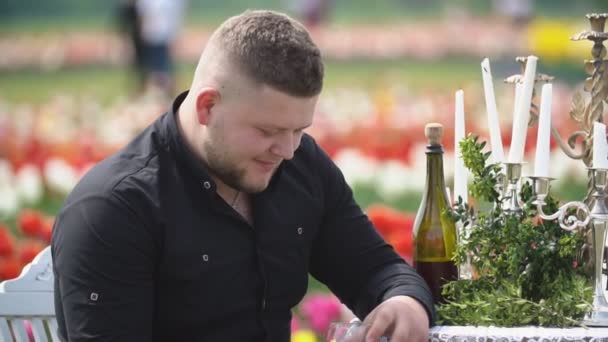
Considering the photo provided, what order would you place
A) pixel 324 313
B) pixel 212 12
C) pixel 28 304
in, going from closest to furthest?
pixel 28 304 → pixel 324 313 → pixel 212 12

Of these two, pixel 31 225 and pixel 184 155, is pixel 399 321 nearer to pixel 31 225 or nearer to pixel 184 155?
pixel 184 155

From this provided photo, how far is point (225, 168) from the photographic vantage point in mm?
2383

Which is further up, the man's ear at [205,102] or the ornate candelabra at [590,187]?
the man's ear at [205,102]

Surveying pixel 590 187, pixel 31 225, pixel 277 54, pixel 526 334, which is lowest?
pixel 31 225

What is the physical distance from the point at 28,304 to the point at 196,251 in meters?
0.63

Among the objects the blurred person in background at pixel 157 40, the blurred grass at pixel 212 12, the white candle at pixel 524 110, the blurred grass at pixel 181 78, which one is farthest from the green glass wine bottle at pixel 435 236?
the blurred grass at pixel 212 12

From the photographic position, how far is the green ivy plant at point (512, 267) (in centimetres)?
230

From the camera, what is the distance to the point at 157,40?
10.1 metres

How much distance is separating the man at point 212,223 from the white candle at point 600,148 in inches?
16.8

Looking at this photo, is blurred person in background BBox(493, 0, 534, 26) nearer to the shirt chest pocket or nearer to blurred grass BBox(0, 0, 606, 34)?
blurred grass BBox(0, 0, 606, 34)

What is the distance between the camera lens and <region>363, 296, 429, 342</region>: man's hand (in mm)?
2285

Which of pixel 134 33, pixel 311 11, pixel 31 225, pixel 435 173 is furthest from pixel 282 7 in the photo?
pixel 435 173

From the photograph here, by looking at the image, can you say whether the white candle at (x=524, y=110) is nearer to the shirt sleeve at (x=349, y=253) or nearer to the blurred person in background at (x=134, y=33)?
the shirt sleeve at (x=349, y=253)

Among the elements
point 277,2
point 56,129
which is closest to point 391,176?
point 56,129
